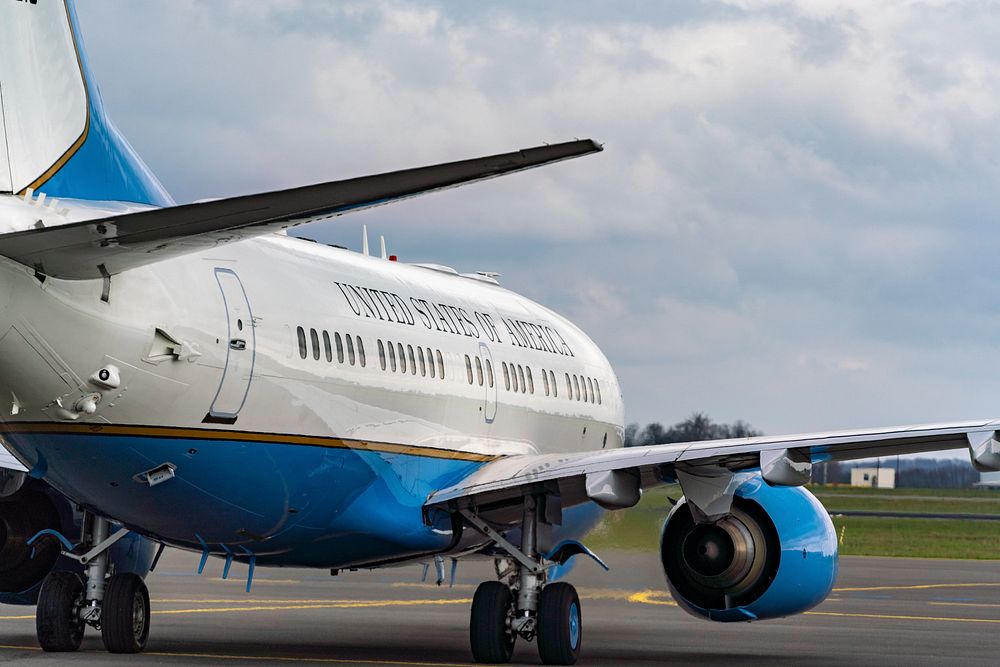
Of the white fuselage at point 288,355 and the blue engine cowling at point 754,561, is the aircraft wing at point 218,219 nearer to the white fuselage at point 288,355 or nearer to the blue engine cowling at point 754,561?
the white fuselage at point 288,355

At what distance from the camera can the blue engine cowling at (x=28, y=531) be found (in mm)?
19188

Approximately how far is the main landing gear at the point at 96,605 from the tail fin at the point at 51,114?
3.98 m

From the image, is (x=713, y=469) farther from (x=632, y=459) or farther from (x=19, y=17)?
(x=19, y=17)

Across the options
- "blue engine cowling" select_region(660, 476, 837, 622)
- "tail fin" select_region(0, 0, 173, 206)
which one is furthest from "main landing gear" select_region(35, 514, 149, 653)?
"blue engine cowling" select_region(660, 476, 837, 622)

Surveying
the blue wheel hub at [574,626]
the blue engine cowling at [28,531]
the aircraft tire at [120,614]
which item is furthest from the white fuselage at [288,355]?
the blue engine cowling at [28,531]

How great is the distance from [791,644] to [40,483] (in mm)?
9374

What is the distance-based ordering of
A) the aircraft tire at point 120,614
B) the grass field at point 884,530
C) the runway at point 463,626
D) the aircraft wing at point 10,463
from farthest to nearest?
the grass field at point 884,530
the runway at point 463,626
the aircraft wing at point 10,463
the aircraft tire at point 120,614

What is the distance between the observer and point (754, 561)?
1872 centimetres

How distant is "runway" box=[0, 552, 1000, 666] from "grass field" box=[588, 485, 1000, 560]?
41 cm

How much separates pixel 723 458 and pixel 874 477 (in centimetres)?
13989

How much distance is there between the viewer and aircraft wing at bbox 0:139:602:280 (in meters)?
11.7

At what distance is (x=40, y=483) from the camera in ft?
62.4

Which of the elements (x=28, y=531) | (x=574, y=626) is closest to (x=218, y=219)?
(x=574, y=626)

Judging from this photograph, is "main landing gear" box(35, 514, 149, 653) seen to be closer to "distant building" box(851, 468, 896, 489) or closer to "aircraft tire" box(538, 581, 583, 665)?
"aircraft tire" box(538, 581, 583, 665)
